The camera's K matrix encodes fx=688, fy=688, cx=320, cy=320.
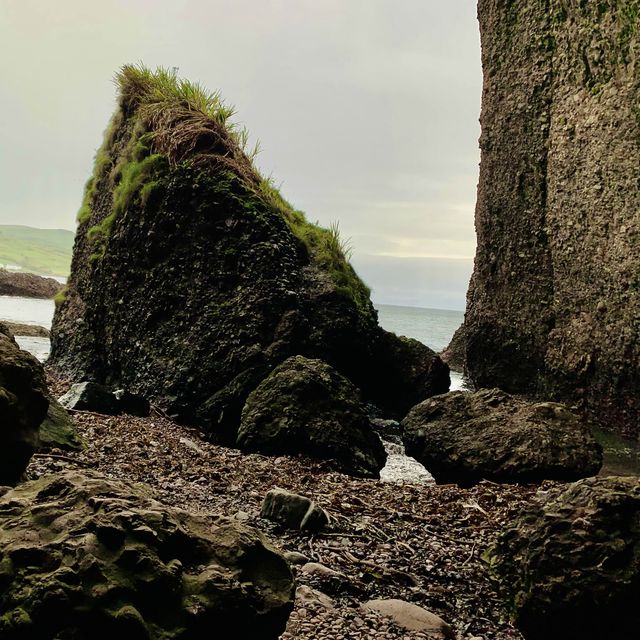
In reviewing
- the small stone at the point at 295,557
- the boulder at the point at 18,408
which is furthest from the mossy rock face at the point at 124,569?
the small stone at the point at 295,557

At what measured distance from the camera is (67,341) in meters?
11.9

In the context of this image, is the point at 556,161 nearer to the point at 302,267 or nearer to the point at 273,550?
the point at 302,267

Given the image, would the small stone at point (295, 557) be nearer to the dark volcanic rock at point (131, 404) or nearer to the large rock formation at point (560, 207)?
the dark volcanic rock at point (131, 404)

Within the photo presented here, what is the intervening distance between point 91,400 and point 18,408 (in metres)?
4.08

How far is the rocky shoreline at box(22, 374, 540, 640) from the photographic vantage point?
3.53 m

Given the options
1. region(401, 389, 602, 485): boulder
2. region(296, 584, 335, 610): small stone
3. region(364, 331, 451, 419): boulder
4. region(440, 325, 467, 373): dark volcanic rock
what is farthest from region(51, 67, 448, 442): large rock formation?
region(440, 325, 467, 373): dark volcanic rock

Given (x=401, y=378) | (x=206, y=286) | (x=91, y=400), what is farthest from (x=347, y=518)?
(x=401, y=378)

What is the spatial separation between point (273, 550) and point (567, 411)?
5457 millimetres

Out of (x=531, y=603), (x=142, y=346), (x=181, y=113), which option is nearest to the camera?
(x=531, y=603)

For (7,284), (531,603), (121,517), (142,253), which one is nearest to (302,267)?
(142,253)

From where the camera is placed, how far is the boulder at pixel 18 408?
3.71 m

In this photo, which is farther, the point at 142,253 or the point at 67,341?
the point at 67,341

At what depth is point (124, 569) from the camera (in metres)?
2.17

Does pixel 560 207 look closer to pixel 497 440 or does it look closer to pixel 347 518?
pixel 497 440
